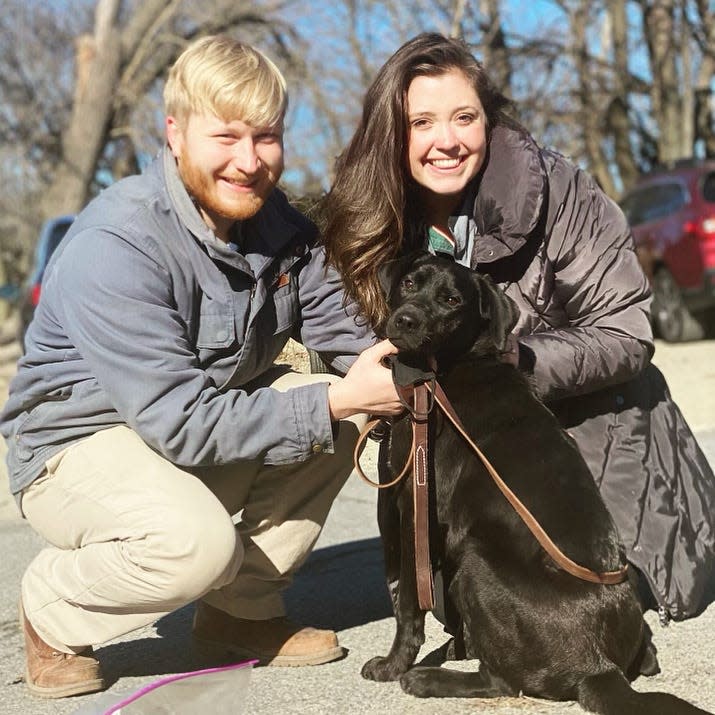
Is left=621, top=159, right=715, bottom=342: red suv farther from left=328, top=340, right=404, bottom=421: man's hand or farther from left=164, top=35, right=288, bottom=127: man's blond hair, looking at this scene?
left=164, top=35, right=288, bottom=127: man's blond hair

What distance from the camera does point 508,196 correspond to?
3316 mm

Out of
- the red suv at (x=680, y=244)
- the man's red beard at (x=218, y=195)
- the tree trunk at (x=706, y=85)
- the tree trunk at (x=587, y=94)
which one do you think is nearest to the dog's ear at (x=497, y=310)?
the man's red beard at (x=218, y=195)

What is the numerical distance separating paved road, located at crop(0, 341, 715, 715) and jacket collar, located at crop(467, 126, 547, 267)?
4.15ft

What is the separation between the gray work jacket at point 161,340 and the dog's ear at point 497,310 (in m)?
0.56

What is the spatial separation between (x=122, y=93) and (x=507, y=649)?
14203 millimetres

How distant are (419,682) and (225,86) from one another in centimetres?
170

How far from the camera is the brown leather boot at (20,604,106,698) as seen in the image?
10.2ft

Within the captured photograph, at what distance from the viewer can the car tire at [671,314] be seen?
36.8ft

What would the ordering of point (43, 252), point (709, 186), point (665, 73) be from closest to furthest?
point (709, 186) < point (43, 252) < point (665, 73)

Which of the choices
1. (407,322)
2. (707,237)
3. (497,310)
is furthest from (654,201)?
(407,322)

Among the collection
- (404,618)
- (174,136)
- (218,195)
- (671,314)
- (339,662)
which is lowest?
(671,314)

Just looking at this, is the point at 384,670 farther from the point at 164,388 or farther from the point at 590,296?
the point at 590,296

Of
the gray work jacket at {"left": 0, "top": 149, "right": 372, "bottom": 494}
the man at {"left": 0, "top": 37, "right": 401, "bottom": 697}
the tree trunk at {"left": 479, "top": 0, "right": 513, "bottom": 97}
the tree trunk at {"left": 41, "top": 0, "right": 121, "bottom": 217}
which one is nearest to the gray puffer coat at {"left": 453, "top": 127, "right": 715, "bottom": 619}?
the man at {"left": 0, "top": 37, "right": 401, "bottom": 697}

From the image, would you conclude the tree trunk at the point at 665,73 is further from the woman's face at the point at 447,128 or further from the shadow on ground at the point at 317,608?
the woman's face at the point at 447,128
